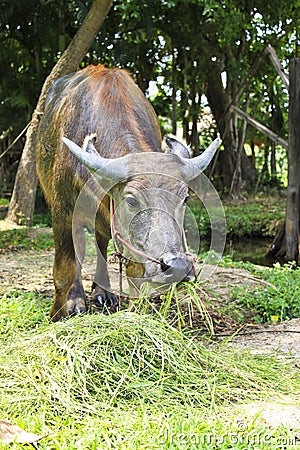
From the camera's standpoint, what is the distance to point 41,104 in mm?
8453

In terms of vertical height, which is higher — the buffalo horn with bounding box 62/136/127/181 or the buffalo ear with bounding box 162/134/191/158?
the buffalo ear with bounding box 162/134/191/158

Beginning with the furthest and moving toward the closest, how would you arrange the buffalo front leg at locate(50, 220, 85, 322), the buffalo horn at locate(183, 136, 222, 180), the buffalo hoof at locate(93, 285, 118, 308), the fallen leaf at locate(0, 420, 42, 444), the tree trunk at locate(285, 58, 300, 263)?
the tree trunk at locate(285, 58, 300, 263), the buffalo hoof at locate(93, 285, 118, 308), the buffalo front leg at locate(50, 220, 85, 322), the buffalo horn at locate(183, 136, 222, 180), the fallen leaf at locate(0, 420, 42, 444)

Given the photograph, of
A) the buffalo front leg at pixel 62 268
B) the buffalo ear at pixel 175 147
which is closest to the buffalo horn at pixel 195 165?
the buffalo ear at pixel 175 147

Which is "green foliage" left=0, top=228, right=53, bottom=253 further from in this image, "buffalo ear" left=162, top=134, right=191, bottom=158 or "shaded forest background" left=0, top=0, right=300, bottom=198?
"buffalo ear" left=162, top=134, right=191, bottom=158

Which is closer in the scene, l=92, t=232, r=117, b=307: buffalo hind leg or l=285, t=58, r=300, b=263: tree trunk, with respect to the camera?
l=92, t=232, r=117, b=307: buffalo hind leg

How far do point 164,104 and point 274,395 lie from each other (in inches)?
552

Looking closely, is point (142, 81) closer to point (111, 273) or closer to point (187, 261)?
point (111, 273)

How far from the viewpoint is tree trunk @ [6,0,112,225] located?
8.30 meters

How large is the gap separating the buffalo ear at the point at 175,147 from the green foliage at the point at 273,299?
149cm

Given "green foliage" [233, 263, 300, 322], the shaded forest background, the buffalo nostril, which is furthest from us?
the shaded forest background

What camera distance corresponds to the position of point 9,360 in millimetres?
3244

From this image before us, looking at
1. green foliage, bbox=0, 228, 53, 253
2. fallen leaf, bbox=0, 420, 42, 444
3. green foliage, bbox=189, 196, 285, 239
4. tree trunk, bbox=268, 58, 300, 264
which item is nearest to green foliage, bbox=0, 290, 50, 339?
fallen leaf, bbox=0, 420, 42, 444

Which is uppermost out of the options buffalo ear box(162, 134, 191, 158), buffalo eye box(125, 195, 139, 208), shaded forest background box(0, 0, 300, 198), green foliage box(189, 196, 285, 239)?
shaded forest background box(0, 0, 300, 198)

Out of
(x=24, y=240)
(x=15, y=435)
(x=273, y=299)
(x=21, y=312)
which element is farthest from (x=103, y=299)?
(x=24, y=240)
